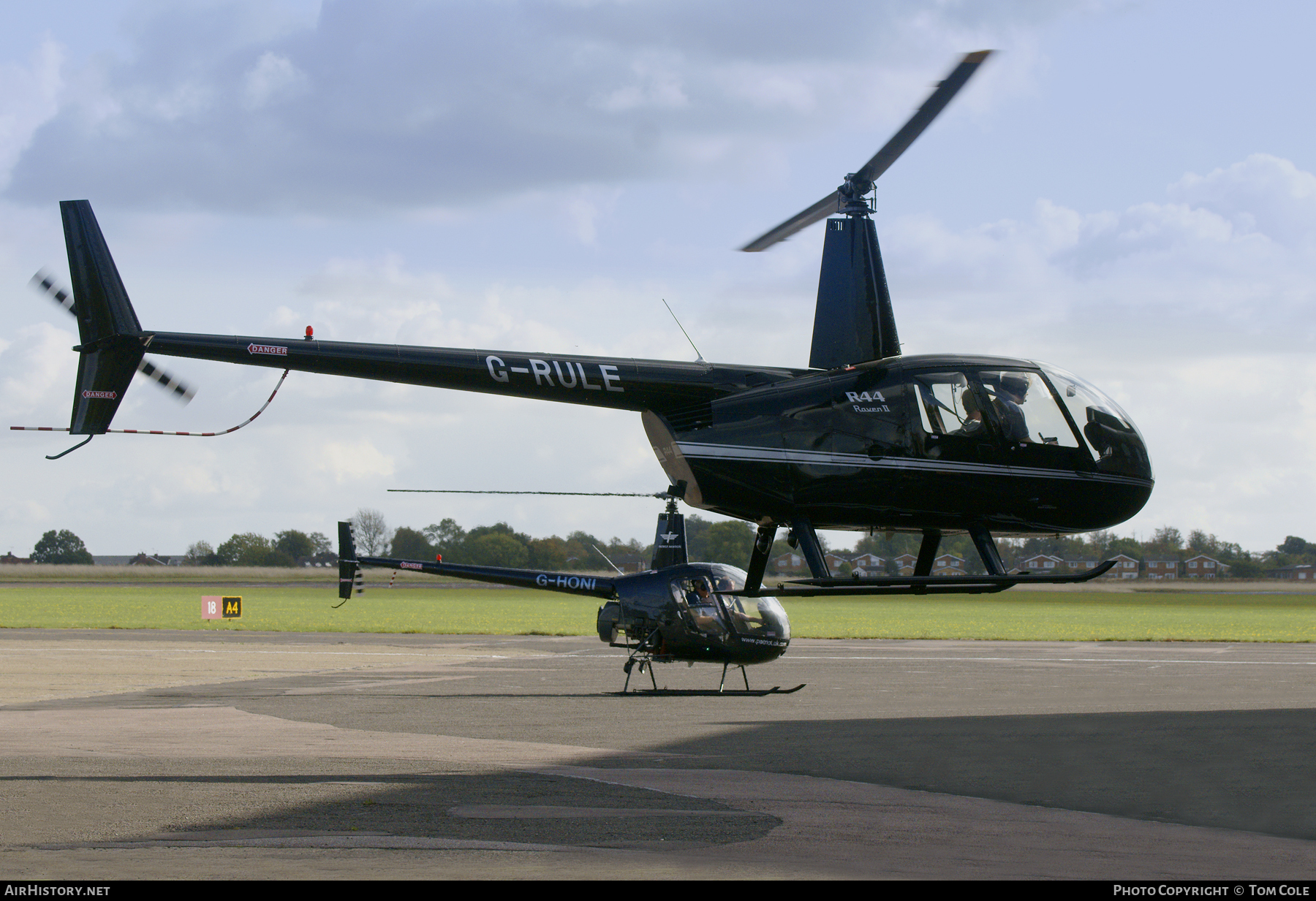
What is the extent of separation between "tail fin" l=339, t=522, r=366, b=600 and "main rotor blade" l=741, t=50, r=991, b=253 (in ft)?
54.9

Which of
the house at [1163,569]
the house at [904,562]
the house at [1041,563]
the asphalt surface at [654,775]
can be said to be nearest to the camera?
the asphalt surface at [654,775]

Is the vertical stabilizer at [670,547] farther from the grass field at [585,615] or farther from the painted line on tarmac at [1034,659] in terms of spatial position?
the grass field at [585,615]

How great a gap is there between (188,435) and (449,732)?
763 cm

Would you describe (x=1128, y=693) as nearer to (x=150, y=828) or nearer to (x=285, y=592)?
(x=150, y=828)

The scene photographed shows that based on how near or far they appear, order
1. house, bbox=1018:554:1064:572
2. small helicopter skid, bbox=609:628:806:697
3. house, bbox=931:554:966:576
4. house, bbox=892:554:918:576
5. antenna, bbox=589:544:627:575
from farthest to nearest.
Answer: antenna, bbox=589:544:627:575, small helicopter skid, bbox=609:628:806:697, house, bbox=931:554:966:576, house, bbox=892:554:918:576, house, bbox=1018:554:1064:572

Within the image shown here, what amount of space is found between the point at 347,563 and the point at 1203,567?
17134cm

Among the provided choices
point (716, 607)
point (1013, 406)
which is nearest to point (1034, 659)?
point (716, 607)

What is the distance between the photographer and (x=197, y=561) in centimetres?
16675

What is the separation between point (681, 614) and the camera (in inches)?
997

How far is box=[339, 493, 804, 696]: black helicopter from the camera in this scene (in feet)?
83.3

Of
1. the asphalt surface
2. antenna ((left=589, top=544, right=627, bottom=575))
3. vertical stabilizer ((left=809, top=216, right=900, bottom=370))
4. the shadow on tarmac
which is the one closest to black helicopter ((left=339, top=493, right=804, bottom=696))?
antenna ((left=589, top=544, right=627, bottom=575))

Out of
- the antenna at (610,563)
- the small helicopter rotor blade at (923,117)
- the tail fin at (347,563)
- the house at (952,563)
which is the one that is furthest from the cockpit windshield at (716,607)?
the small helicopter rotor blade at (923,117)

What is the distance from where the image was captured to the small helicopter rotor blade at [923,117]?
13781 millimetres

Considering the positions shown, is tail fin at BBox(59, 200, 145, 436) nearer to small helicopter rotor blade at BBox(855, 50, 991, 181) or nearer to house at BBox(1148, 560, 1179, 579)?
small helicopter rotor blade at BBox(855, 50, 991, 181)
